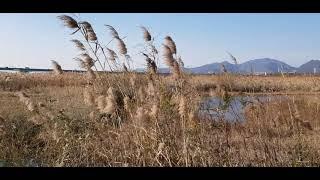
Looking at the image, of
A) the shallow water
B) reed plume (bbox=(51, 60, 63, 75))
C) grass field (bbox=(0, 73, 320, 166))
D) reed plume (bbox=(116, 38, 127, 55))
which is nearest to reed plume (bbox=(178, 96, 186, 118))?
grass field (bbox=(0, 73, 320, 166))

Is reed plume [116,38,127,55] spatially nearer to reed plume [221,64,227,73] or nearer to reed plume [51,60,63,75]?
reed plume [51,60,63,75]

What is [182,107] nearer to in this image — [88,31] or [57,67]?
[88,31]

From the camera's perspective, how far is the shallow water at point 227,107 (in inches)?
232

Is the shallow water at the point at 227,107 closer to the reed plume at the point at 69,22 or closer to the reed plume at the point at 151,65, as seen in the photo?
the reed plume at the point at 151,65

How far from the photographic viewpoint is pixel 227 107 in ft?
20.4

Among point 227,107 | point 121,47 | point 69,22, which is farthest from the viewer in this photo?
point 227,107

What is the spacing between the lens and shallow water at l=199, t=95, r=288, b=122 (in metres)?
5.90

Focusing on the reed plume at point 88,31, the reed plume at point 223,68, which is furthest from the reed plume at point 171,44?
the reed plume at point 223,68

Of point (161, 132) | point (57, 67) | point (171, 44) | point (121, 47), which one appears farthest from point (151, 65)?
point (57, 67)
